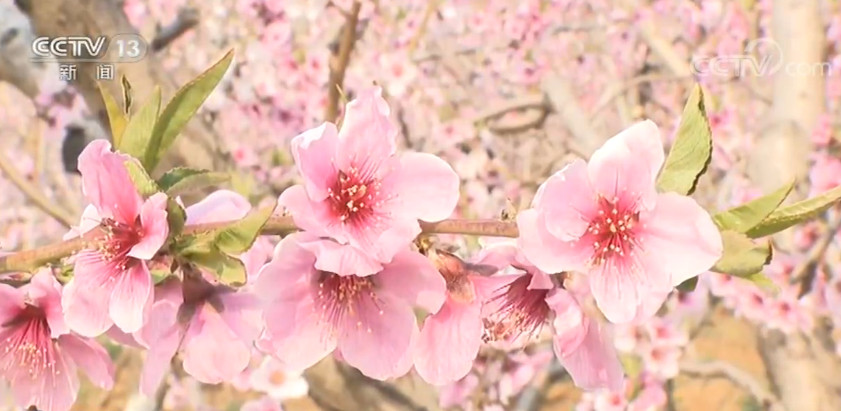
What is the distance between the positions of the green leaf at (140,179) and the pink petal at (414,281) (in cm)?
11

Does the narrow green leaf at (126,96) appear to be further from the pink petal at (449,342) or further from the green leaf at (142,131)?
the pink petal at (449,342)

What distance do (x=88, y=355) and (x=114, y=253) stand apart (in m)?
0.10

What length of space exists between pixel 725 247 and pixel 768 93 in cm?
117

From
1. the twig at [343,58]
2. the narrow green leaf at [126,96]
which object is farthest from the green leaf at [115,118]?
the twig at [343,58]

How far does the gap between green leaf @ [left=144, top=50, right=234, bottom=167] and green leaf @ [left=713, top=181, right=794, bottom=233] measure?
24cm

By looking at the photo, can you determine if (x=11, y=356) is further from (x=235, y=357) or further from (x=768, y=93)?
(x=768, y=93)

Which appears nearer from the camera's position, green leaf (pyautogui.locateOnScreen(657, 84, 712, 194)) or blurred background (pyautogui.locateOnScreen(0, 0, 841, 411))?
green leaf (pyautogui.locateOnScreen(657, 84, 712, 194))

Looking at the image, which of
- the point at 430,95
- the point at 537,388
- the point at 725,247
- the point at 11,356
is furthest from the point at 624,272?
the point at 430,95

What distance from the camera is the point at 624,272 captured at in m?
0.33

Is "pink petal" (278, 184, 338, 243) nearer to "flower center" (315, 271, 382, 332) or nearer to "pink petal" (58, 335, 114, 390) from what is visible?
"flower center" (315, 271, 382, 332)

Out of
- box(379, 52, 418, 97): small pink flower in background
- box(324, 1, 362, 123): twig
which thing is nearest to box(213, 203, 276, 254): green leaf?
box(324, 1, 362, 123): twig

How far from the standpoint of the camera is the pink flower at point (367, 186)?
32 cm

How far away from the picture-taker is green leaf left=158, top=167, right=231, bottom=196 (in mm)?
346

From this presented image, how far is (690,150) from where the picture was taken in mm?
320
